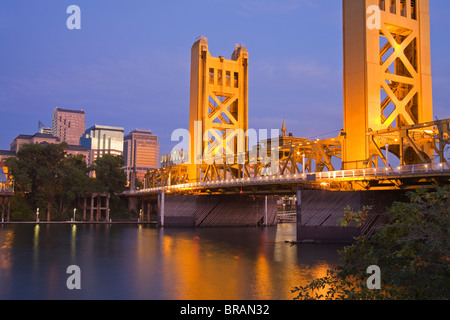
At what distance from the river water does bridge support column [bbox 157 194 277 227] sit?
24507 millimetres

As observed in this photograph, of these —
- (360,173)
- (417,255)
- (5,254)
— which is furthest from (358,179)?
(417,255)

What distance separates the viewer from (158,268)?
30.9 meters

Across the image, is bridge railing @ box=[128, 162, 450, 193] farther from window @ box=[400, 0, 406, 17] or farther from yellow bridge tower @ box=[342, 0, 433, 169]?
window @ box=[400, 0, 406, 17]

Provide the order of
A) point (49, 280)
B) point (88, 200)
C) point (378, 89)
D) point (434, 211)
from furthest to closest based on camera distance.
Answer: point (88, 200) → point (378, 89) → point (49, 280) → point (434, 211)

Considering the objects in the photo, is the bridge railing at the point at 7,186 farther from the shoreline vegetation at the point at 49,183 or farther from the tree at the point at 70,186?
the tree at the point at 70,186

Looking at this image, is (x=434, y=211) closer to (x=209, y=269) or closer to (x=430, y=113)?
(x=209, y=269)

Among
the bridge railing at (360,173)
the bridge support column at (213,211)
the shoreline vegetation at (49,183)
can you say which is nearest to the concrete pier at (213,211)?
the bridge support column at (213,211)

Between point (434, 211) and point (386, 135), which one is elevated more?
point (386, 135)

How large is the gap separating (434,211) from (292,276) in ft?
57.6

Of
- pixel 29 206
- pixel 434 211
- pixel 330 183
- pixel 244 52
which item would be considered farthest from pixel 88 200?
pixel 434 211

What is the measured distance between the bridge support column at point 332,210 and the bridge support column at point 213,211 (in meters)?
30.9

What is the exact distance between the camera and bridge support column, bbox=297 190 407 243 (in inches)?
1690

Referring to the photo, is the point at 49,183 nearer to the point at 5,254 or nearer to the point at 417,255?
the point at 5,254

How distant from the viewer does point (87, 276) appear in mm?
27234
